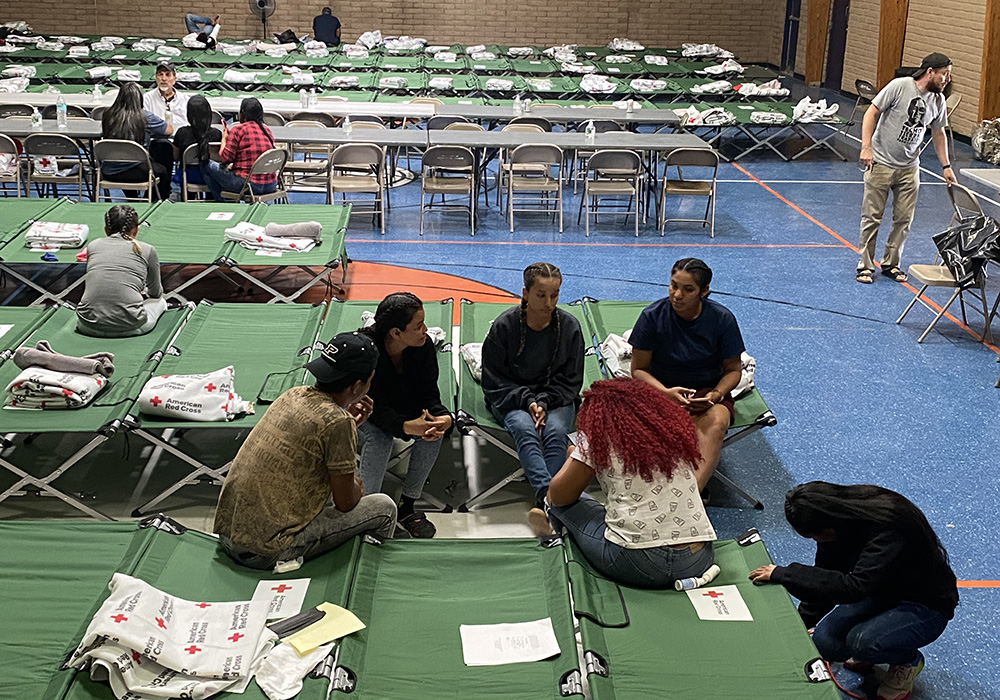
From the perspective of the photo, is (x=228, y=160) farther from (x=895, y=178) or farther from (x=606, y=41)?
(x=606, y=41)

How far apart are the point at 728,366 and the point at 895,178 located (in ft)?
13.7

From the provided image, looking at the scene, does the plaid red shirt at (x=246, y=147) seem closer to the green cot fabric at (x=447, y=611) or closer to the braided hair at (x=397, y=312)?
the braided hair at (x=397, y=312)

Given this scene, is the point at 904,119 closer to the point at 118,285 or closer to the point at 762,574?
the point at 762,574

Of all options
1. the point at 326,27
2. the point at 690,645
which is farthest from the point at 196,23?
the point at 690,645

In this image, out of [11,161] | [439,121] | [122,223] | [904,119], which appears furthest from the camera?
[439,121]

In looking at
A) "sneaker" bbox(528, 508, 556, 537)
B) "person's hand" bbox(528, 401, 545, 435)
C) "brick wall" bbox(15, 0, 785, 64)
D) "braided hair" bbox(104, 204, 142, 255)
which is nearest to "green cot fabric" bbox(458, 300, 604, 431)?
"person's hand" bbox(528, 401, 545, 435)

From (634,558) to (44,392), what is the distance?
116 inches

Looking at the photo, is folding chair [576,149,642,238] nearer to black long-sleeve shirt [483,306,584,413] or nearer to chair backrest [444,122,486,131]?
chair backrest [444,122,486,131]

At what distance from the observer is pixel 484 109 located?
1237cm

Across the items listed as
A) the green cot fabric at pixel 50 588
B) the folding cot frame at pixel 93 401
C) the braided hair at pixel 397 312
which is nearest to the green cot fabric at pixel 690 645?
the braided hair at pixel 397 312

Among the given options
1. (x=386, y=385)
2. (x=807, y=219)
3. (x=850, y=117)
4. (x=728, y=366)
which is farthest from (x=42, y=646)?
(x=850, y=117)

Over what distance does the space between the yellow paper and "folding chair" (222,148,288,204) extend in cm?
569

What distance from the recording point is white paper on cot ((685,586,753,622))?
11.5ft

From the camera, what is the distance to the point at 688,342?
480 cm
